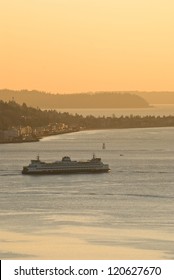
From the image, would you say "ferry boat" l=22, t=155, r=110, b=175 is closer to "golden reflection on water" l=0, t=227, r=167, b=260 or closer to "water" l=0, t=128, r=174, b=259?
"water" l=0, t=128, r=174, b=259

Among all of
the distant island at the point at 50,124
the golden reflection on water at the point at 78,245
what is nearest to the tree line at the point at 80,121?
the distant island at the point at 50,124

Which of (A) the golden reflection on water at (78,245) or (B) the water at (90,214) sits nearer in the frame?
(A) the golden reflection on water at (78,245)

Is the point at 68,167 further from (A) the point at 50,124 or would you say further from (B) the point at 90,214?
(A) the point at 50,124

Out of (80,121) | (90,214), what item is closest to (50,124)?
(80,121)

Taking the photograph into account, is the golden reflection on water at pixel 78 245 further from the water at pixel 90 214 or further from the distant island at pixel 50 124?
the distant island at pixel 50 124

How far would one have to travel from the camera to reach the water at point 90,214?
50.9 ft

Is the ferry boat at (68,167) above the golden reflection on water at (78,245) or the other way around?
above

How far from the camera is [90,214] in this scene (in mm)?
20219

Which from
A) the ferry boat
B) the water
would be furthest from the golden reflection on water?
the ferry boat

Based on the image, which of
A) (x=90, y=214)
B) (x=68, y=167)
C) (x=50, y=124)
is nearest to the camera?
(x=90, y=214)

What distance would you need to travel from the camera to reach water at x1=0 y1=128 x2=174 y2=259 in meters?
15.5

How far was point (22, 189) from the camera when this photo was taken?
26.2 m
